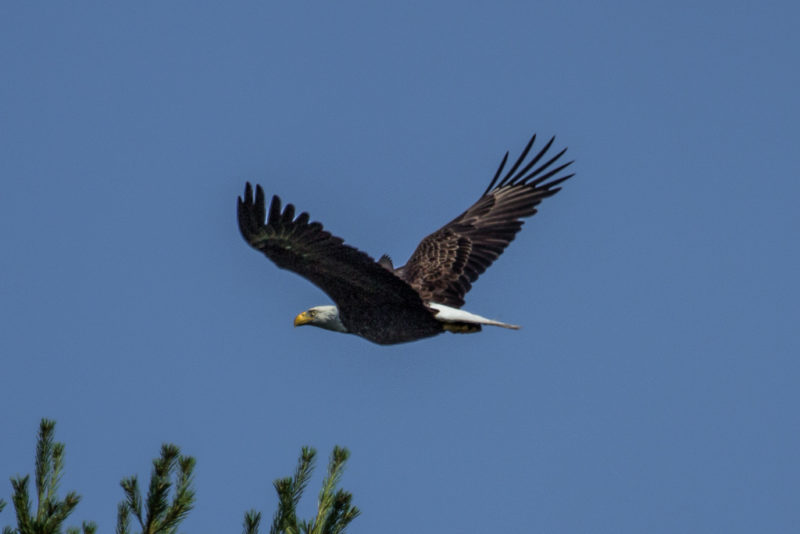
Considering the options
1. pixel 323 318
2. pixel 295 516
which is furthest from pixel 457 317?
pixel 295 516

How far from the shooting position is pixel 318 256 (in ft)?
36.0

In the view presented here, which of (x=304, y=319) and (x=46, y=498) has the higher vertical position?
(x=304, y=319)

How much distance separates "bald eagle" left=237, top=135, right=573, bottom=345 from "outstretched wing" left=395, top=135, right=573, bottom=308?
0.04 feet

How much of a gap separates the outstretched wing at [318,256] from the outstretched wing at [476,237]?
1.23m

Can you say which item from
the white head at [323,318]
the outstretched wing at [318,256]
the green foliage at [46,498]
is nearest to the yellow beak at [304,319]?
the white head at [323,318]

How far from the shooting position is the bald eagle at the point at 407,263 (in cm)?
1063

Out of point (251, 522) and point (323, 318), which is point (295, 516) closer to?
point (251, 522)

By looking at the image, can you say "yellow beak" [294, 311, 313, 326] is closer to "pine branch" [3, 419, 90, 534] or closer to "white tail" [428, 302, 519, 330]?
"white tail" [428, 302, 519, 330]

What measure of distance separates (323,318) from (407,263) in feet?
5.68

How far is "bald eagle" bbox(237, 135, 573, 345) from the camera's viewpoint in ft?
34.9

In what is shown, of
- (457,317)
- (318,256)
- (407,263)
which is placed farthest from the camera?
(407,263)

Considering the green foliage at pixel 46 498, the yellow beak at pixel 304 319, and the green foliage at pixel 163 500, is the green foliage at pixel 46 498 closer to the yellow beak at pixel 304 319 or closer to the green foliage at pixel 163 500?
the green foliage at pixel 163 500

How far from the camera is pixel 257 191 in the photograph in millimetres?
10352

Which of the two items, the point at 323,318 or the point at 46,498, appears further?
the point at 323,318
